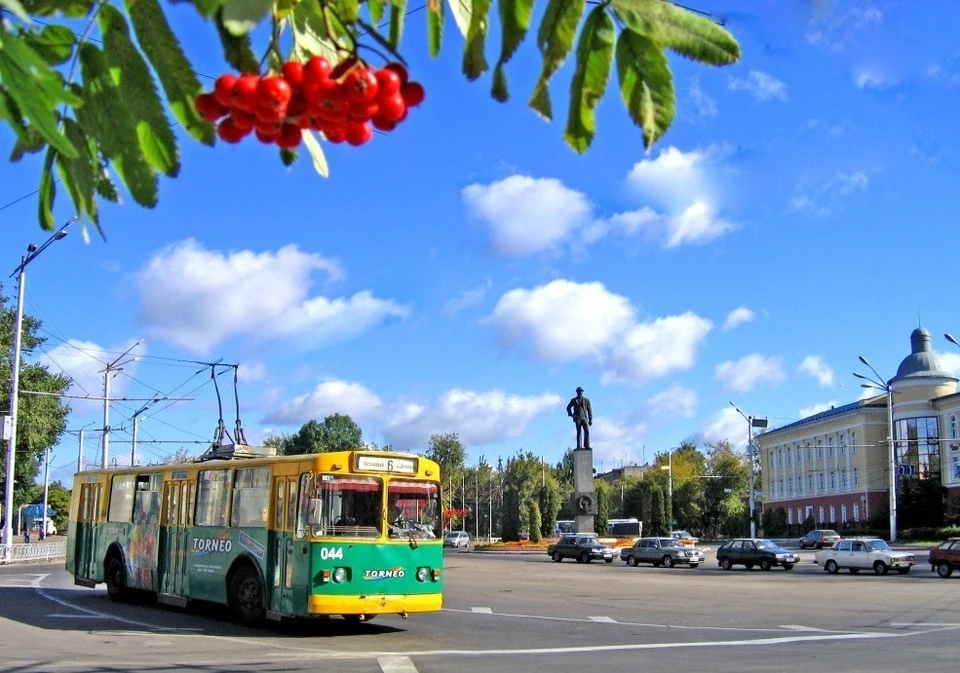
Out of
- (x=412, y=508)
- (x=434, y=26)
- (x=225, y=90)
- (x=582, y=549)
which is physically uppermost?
(x=434, y=26)

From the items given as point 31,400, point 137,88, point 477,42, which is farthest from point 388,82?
point 31,400

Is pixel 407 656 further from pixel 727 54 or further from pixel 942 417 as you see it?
pixel 942 417

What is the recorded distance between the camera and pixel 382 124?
2.28m

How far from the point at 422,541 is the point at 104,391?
119 ft

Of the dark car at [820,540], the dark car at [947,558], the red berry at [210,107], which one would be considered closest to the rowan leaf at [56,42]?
the red berry at [210,107]

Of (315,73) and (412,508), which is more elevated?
(315,73)

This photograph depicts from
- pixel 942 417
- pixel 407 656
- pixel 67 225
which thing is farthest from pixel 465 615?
pixel 942 417

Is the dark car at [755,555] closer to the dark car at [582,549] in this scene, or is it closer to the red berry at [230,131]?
the dark car at [582,549]

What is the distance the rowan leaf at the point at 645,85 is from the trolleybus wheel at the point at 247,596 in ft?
46.4

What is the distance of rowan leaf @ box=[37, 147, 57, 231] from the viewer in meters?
2.61

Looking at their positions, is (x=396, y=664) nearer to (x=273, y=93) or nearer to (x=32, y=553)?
(x=273, y=93)

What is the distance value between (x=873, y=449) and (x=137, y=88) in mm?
86787

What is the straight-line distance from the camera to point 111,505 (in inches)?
816

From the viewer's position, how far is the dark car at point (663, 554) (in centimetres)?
4212
